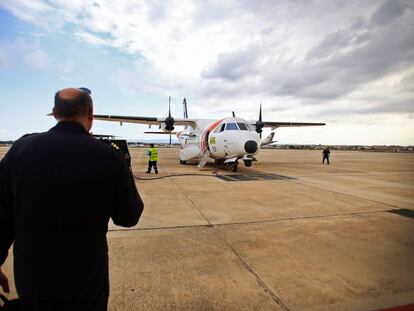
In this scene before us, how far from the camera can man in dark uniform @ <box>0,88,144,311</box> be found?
1422 millimetres

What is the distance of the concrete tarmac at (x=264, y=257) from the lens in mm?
2713

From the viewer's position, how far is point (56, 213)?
4.68 feet

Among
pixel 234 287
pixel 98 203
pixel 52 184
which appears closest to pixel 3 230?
pixel 52 184

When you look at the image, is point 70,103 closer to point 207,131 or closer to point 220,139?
point 220,139

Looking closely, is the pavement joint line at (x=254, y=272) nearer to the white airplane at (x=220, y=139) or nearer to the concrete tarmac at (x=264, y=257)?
the concrete tarmac at (x=264, y=257)

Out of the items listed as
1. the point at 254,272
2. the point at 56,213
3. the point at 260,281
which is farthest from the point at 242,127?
the point at 56,213

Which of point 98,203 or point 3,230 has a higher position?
point 98,203

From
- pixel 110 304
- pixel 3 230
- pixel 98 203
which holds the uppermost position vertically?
pixel 98 203

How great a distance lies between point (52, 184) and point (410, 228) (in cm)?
582

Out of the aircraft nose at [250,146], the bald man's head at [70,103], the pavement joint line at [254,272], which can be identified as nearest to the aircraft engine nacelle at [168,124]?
the aircraft nose at [250,146]

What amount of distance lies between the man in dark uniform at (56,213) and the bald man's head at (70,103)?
0.03 m

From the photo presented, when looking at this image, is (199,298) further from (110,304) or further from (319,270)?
(319,270)

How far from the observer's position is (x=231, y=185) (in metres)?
9.50

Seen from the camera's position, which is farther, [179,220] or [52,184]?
[179,220]
